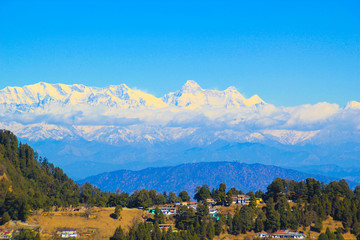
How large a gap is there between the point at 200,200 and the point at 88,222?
4491 cm

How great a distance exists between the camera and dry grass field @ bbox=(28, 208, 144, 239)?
12636cm

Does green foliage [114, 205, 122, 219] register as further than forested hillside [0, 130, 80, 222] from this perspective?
Yes

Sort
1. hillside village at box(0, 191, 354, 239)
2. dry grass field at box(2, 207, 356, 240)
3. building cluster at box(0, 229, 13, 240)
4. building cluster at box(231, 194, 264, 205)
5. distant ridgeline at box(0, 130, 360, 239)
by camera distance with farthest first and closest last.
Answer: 1. building cluster at box(231, 194, 264, 205)
2. distant ridgeline at box(0, 130, 360, 239)
3. dry grass field at box(2, 207, 356, 240)
4. hillside village at box(0, 191, 354, 239)
5. building cluster at box(0, 229, 13, 240)

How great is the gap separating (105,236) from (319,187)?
67596 millimetres

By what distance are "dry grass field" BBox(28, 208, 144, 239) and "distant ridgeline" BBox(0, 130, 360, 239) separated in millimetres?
4533

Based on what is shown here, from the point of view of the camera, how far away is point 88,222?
134 m

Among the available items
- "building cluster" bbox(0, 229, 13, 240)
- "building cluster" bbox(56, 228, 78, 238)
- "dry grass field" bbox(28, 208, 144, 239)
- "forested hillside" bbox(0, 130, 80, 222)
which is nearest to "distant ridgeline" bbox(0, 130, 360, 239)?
"forested hillside" bbox(0, 130, 80, 222)

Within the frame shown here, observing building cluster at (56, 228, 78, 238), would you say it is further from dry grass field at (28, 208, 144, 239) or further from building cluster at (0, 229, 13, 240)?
building cluster at (0, 229, 13, 240)

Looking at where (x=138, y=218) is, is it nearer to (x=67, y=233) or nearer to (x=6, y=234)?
(x=67, y=233)

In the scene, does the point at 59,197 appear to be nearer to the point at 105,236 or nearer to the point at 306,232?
the point at 105,236

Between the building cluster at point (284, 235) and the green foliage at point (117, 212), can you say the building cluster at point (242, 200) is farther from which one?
the green foliage at point (117, 212)

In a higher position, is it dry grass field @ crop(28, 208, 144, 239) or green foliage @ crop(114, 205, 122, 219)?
green foliage @ crop(114, 205, 122, 219)

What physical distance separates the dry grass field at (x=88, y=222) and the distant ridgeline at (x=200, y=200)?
14.9ft

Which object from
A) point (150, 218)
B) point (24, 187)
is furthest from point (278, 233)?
point (24, 187)
